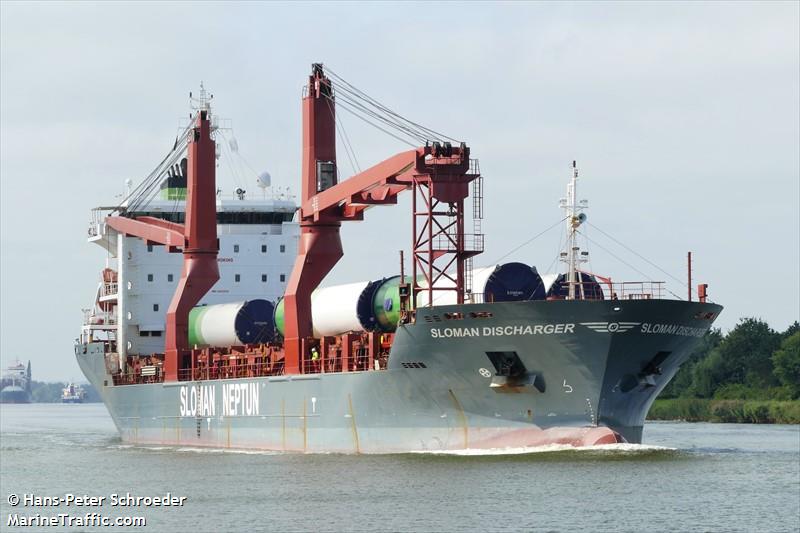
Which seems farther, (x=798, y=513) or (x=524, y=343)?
(x=524, y=343)

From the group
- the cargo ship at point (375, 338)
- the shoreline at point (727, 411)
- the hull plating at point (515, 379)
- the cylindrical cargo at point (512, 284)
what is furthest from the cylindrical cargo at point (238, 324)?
the shoreline at point (727, 411)

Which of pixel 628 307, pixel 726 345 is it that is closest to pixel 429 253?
pixel 628 307

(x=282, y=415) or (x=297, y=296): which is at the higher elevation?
(x=297, y=296)

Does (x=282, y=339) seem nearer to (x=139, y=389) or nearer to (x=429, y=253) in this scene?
(x=139, y=389)

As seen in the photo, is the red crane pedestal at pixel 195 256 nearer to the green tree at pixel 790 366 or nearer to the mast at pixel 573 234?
the mast at pixel 573 234

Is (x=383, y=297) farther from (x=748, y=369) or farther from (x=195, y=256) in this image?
(x=748, y=369)

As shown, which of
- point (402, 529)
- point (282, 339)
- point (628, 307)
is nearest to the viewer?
point (402, 529)

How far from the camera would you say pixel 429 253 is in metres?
37.7

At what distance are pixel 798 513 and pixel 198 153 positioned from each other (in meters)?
30.1

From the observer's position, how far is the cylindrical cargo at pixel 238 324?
161 feet

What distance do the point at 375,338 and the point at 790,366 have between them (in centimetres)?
3563

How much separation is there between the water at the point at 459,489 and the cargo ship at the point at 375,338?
1.10m

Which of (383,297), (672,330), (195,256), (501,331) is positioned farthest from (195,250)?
(672,330)

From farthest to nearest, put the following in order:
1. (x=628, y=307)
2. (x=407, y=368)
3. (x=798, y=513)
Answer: (x=407, y=368) < (x=628, y=307) < (x=798, y=513)
